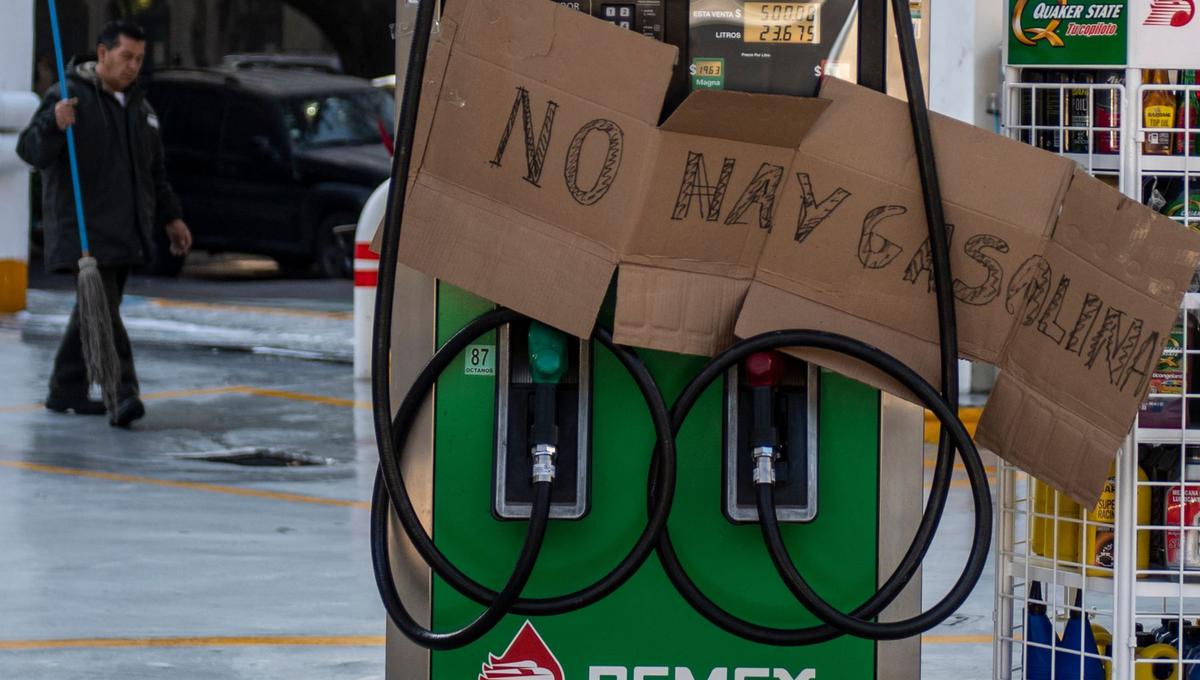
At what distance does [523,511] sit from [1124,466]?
1.13 metres

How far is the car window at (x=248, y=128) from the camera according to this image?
1748 cm

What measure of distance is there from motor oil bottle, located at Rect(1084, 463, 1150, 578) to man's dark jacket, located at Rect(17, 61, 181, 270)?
20.5 ft

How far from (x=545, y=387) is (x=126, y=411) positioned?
607 centimetres

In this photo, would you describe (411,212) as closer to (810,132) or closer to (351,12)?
(810,132)

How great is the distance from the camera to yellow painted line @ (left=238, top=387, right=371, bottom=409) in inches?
405

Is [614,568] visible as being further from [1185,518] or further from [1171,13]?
[1171,13]

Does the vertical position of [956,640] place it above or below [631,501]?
below

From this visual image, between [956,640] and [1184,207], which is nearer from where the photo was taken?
[1184,207]

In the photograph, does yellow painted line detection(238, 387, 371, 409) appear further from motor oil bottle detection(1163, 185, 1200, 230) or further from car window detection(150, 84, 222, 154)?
car window detection(150, 84, 222, 154)

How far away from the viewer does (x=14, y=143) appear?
44.0ft

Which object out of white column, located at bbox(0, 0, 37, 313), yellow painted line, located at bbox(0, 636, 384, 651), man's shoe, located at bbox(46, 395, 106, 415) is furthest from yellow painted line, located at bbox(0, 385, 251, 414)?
yellow painted line, located at bbox(0, 636, 384, 651)

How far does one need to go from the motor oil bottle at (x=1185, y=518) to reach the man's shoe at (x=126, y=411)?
6376mm

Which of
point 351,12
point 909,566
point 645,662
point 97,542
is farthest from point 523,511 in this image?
point 351,12

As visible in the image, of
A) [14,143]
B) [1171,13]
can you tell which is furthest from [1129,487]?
[14,143]
